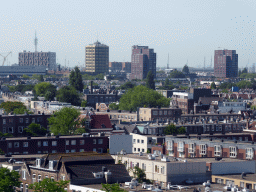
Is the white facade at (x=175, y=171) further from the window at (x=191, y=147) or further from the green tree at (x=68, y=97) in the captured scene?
the green tree at (x=68, y=97)

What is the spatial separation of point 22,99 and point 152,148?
10219 cm

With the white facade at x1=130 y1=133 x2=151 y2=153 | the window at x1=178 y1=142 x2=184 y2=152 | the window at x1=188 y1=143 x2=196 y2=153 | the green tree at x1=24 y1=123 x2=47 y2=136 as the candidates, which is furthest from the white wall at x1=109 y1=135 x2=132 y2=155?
the green tree at x1=24 y1=123 x2=47 y2=136

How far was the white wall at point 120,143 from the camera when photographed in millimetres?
72062

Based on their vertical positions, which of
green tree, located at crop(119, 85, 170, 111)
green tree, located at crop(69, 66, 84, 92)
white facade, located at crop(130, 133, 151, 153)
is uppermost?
green tree, located at crop(69, 66, 84, 92)

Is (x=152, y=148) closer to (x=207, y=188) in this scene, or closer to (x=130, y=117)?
(x=207, y=188)

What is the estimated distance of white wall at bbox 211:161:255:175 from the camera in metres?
51.7

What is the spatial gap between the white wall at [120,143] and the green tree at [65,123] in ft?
55.9

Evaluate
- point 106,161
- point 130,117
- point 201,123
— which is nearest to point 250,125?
point 201,123

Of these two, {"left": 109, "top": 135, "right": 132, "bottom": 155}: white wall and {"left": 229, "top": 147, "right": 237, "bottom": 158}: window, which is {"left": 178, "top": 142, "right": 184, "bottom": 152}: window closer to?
{"left": 109, "top": 135, "right": 132, "bottom": 155}: white wall

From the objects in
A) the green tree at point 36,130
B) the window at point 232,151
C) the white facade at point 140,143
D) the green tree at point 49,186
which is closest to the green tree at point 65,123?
the green tree at point 36,130

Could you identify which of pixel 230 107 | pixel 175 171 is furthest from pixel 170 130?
pixel 230 107

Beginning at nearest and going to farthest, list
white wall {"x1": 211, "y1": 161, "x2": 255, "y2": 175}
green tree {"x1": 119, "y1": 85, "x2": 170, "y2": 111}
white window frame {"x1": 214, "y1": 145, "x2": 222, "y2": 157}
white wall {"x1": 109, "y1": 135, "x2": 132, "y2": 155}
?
white wall {"x1": 211, "y1": 161, "x2": 255, "y2": 175} → white window frame {"x1": 214, "y1": 145, "x2": 222, "y2": 157} → white wall {"x1": 109, "y1": 135, "x2": 132, "y2": 155} → green tree {"x1": 119, "y1": 85, "x2": 170, "y2": 111}

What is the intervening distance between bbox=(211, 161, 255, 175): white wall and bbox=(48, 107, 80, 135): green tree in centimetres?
3891

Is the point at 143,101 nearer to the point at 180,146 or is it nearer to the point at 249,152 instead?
the point at 180,146
